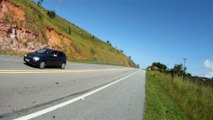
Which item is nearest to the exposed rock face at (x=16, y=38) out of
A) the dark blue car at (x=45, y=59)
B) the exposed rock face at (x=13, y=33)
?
the exposed rock face at (x=13, y=33)

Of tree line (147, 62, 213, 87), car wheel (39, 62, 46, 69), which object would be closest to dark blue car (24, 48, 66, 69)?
car wheel (39, 62, 46, 69)

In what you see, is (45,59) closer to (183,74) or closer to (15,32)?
(15,32)

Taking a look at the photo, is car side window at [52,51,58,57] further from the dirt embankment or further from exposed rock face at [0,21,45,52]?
exposed rock face at [0,21,45,52]

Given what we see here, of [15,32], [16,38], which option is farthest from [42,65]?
[15,32]

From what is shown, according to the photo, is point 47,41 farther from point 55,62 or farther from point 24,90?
point 24,90

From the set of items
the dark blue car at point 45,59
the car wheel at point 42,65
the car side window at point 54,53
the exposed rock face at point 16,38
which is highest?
the exposed rock face at point 16,38

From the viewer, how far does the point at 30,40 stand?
40469mm

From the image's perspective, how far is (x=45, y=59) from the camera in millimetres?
19641

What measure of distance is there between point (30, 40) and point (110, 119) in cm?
3546

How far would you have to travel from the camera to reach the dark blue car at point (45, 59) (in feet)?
61.5

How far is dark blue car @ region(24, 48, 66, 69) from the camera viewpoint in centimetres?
1875

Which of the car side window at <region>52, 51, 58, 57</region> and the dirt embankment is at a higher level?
the dirt embankment

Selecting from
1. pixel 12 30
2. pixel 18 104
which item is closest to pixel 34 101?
pixel 18 104

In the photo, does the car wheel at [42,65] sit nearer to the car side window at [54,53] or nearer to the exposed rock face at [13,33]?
the car side window at [54,53]
